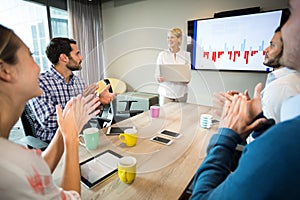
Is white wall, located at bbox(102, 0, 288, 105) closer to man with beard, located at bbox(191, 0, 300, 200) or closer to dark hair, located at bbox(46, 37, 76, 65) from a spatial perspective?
dark hair, located at bbox(46, 37, 76, 65)

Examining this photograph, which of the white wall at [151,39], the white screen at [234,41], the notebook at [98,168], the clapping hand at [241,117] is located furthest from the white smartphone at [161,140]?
the white screen at [234,41]

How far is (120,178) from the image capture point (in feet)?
2.58

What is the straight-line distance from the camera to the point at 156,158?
0.96m

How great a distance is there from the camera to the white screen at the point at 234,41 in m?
2.55

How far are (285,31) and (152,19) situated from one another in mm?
3547

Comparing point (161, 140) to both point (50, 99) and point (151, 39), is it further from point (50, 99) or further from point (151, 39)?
point (151, 39)

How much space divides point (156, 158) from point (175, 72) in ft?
4.48

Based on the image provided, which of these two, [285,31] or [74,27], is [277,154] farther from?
[74,27]

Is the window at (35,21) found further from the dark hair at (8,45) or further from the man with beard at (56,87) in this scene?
the dark hair at (8,45)

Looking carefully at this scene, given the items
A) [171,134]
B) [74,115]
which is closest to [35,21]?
[74,115]

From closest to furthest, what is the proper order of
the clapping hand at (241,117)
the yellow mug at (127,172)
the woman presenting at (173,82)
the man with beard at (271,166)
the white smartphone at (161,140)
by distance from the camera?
1. the man with beard at (271,166)
2. the clapping hand at (241,117)
3. the yellow mug at (127,172)
4. the white smartphone at (161,140)
5. the woman presenting at (173,82)

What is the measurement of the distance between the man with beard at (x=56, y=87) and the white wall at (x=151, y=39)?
2120 millimetres

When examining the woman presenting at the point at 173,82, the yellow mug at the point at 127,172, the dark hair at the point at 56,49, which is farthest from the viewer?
the woman presenting at the point at 173,82

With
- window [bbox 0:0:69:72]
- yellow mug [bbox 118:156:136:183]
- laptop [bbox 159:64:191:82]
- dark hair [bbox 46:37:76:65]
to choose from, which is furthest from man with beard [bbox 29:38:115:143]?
window [bbox 0:0:69:72]
